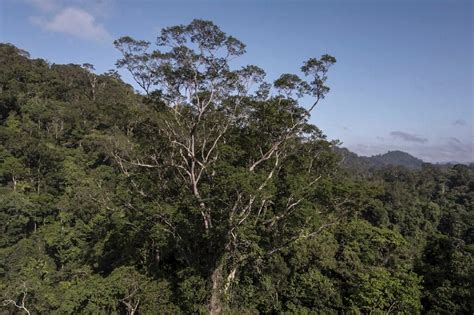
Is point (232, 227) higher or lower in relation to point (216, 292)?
higher

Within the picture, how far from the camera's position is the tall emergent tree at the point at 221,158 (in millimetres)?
12344

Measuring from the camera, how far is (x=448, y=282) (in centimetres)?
1577

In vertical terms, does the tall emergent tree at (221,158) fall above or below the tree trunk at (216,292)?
above

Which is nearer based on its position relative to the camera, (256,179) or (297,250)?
(256,179)

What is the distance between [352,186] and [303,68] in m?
5.05

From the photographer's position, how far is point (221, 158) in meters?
13.8

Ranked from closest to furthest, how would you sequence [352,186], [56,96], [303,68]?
[303,68] → [352,186] → [56,96]

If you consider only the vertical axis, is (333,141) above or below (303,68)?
below

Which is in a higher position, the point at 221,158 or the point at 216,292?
the point at 221,158

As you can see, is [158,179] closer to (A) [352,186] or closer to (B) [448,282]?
(A) [352,186]

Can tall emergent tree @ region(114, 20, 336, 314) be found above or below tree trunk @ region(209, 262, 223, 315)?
above

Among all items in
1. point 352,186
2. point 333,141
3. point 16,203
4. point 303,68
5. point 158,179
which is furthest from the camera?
point 16,203

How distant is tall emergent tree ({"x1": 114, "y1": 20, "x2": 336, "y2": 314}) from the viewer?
12.3 meters

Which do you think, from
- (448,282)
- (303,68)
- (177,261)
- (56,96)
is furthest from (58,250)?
(56,96)
